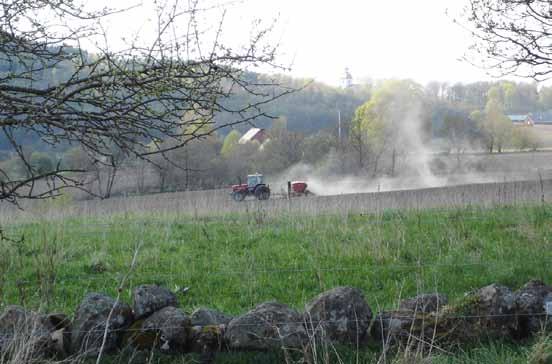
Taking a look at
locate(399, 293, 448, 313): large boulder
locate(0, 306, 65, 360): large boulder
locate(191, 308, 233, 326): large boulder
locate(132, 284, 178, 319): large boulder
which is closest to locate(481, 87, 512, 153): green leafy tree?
locate(399, 293, 448, 313): large boulder

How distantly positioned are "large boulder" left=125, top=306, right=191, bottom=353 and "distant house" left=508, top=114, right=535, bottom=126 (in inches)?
1526

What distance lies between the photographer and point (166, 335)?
537cm

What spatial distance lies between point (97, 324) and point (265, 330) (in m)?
1.44

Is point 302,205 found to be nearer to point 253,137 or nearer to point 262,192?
point 262,192

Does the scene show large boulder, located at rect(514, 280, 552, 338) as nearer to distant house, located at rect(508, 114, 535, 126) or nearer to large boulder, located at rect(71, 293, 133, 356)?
large boulder, located at rect(71, 293, 133, 356)

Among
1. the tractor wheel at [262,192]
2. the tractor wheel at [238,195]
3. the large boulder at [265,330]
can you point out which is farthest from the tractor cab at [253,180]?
the large boulder at [265,330]

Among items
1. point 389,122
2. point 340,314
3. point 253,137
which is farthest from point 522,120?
point 340,314

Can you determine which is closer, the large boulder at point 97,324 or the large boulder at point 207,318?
the large boulder at point 97,324

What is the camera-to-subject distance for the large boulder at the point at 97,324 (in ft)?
17.2

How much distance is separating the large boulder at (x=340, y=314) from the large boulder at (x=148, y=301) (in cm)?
138

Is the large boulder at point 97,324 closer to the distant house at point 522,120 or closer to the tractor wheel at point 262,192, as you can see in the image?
the tractor wheel at point 262,192

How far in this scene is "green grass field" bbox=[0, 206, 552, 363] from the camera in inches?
286

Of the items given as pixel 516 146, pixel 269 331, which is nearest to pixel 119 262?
pixel 269 331

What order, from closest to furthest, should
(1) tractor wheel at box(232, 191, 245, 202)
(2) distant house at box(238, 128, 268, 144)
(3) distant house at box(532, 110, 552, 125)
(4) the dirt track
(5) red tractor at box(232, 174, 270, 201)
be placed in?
(4) the dirt track < (1) tractor wheel at box(232, 191, 245, 202) < (5) red tractor at box(232, 174, 270, 201) < (2) distant house at box(238, 128, 268, 144) < (3) distant house at box(532, 110, 552, 125)
